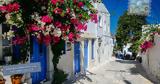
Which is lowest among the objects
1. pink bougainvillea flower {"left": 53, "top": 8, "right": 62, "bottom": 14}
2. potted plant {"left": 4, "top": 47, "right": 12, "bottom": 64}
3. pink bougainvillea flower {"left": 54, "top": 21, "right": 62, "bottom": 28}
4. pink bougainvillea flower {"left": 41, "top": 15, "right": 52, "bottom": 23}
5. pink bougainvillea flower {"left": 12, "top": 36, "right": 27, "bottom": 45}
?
potted plant {"left": 4, "top": 47, "right": 12, "bottom": 64}

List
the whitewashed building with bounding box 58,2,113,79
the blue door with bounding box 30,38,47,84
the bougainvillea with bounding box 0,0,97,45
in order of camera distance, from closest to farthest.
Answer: the bougainvillea with bounding box 0,0,97,45 < the blue door with bounding box 30,38,47,84 < the whitewashed building with bounding box 58,2,113,79

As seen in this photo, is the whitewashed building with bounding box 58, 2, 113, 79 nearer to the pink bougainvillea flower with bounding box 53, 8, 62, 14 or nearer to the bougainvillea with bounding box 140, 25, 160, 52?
the bougainvillea with bounding box 140, 25, 160, 52

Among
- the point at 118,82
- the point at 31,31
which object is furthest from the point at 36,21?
the point at 118,82

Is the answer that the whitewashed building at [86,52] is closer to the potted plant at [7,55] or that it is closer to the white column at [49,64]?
the white column at [49,64]

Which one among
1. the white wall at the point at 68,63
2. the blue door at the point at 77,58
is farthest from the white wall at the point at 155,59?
the white wall at the point at 68,63

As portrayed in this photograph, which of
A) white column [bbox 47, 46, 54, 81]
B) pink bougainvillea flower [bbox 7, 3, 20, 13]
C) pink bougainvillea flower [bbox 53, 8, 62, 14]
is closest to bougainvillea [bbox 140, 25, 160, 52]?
white column [bbox 47, 46, 54, 81]

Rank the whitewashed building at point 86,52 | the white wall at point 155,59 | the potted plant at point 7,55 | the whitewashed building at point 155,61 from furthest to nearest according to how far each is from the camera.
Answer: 1. the white wall at point 155,59
2. the whitewashed building at point 155,61
3. the whitewashed building at point 86,52
4. the potted plant at point 7,55

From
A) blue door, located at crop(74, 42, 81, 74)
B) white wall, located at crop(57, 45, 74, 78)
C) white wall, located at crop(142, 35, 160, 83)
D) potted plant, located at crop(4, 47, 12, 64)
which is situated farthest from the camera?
white wall, located at crop(142, 35, 160, 83)

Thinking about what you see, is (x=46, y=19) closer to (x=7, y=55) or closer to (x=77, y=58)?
(x=7, y=55)

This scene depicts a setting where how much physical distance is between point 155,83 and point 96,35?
358 inches

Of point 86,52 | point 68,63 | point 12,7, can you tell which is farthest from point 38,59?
point 86,52

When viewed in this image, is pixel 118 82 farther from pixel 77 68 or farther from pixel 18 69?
pixel 18 69

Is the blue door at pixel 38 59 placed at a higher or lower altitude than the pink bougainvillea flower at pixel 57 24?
lower

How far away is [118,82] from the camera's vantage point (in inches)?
713
